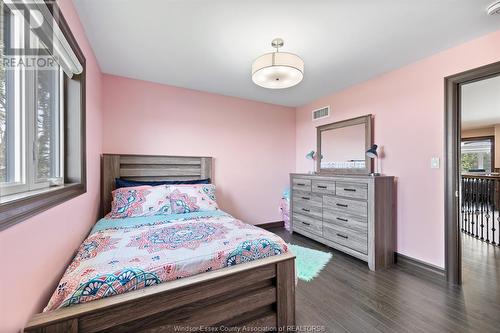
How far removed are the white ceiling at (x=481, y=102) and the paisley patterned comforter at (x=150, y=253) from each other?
3.05 m

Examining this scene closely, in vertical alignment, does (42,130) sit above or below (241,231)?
above

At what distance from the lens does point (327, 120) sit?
357 cm

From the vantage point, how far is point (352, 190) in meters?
2.63

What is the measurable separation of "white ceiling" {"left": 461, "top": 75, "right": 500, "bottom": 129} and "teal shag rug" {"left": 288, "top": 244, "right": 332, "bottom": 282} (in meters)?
2.65

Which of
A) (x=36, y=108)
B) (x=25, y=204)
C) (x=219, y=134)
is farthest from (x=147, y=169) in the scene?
(x=25, y=204)

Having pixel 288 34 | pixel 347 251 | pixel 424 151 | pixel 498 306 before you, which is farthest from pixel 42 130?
pixel 498 306

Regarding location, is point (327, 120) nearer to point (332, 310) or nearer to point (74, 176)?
point (332, 310)

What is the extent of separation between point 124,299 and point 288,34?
2201mm

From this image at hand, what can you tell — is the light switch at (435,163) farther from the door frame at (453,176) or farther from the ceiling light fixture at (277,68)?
the ceiling light fixture at (277,68)

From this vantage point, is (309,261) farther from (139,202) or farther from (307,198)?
(139,202)

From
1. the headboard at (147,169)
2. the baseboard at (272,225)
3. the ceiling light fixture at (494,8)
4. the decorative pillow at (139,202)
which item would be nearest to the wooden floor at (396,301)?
the baseboard at (272,225)

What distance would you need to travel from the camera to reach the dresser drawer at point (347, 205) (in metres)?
2.49

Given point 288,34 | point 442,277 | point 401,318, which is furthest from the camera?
point 442,277

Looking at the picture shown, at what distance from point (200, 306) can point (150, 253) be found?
0.43m
